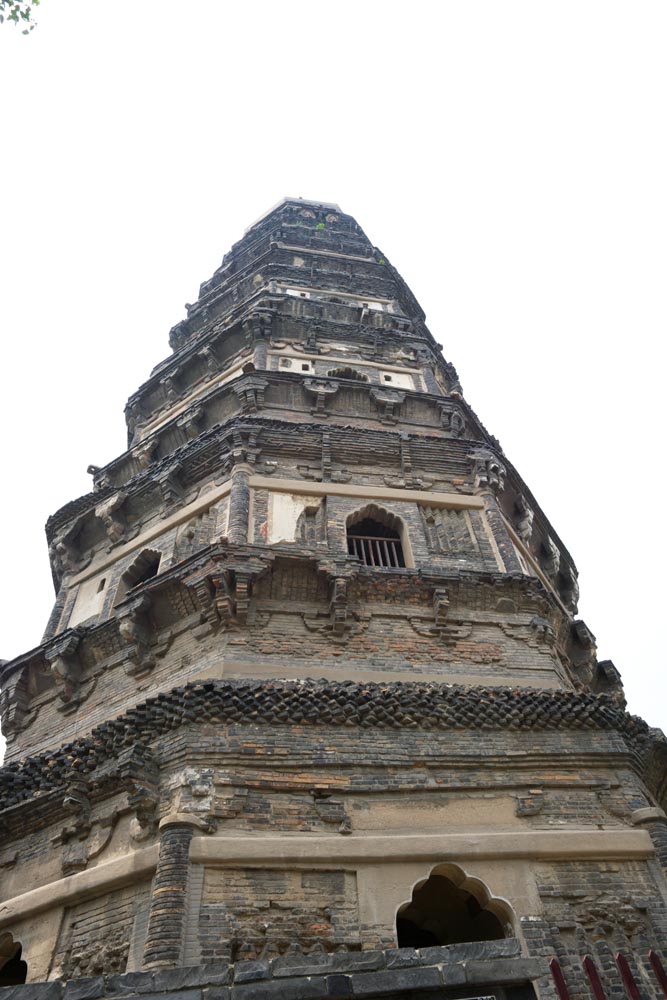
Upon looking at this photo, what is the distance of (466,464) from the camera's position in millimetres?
15867

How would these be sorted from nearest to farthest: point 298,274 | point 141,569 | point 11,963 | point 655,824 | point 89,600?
point 655,824, point 11,963, point 141,569, point 89,600, point 298,274

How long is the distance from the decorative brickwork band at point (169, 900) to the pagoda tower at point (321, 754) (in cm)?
3

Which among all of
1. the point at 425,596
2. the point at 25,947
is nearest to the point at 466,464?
the point at 425,596

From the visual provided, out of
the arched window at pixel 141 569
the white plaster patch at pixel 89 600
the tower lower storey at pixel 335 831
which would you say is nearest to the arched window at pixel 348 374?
the arched window at pixel 141 569

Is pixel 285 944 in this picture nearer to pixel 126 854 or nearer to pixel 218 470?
pixel 126 854

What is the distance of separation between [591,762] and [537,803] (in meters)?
1.11

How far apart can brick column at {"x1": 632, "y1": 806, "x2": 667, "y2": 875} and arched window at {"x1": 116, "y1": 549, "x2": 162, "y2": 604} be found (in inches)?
385

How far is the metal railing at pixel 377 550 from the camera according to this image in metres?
13.6

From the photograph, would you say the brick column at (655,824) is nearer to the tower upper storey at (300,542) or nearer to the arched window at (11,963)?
the tower upper storey at (300,542)

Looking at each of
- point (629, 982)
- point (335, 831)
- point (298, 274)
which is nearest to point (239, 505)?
point (335, 831)

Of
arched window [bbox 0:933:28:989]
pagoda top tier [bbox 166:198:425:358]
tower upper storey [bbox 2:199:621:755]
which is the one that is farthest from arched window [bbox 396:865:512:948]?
pagoda top tier [bbox 166:198:425:358]

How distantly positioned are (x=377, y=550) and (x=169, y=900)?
734cm

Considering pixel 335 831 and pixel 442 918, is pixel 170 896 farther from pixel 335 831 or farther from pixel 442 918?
pixel 442 918

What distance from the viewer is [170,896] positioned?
7.87 m
